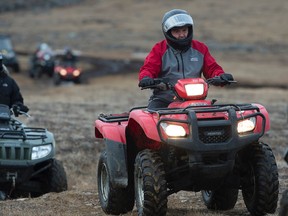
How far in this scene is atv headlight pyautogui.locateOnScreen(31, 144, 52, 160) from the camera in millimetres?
11062

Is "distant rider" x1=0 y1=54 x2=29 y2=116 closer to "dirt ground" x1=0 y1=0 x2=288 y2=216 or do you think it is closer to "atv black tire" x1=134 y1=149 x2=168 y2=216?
"dirt ground" x1=0 y1=0 x2=288 y2=216

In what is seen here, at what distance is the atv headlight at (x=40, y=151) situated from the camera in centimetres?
1106

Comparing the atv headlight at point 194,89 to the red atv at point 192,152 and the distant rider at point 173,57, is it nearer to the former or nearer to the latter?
the red atv at point 192,152

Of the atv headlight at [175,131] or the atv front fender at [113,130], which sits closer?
the atv headlight at [175,131]

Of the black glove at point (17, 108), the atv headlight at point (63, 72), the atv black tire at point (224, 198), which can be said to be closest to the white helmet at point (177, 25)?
the atv black tire at point (224, 198)

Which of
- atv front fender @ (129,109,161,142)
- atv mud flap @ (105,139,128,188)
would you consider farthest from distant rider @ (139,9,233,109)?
atv front fender @ (129,109,161,142)

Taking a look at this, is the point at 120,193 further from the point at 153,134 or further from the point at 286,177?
the point at 286,177

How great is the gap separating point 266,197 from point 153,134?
132 cm

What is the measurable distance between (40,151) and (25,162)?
0.31 meters

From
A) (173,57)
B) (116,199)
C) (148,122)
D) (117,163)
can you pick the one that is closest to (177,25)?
(173,57)

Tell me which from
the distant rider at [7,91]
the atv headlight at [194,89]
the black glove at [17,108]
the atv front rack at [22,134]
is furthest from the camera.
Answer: the distant rider at [7,91]

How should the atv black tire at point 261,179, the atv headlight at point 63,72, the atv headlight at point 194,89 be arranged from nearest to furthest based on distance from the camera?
the atv black tire at point 261,179 → the atv headlight at point 194,89 → the atv headlight at point 63,72

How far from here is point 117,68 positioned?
46250mm

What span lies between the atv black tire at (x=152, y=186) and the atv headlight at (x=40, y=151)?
10.5 feet
